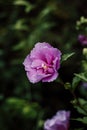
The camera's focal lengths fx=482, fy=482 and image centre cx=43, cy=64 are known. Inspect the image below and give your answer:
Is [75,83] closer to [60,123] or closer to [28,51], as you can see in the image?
[60,123]

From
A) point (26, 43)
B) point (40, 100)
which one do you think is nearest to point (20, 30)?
point (26, 43)

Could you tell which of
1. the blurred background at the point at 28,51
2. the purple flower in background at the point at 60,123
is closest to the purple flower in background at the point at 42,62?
the purple flower in background at the point at 60,123

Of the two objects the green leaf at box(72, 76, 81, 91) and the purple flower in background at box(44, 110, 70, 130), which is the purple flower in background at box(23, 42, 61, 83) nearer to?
the green leaf at box(72, 76, 81, 91)

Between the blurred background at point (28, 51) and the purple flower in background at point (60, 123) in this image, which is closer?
the purple flower in background at point (60, 123)

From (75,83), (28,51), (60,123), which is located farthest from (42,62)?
(28,51)

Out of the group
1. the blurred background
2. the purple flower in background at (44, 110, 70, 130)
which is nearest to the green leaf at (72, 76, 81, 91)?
the purple flower in background at (44, 110, 70, 130)

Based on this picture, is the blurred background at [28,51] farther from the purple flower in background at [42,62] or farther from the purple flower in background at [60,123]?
the purple flower in background at [42,62]

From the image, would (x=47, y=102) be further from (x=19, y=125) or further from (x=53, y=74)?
(x=53, y=74)
